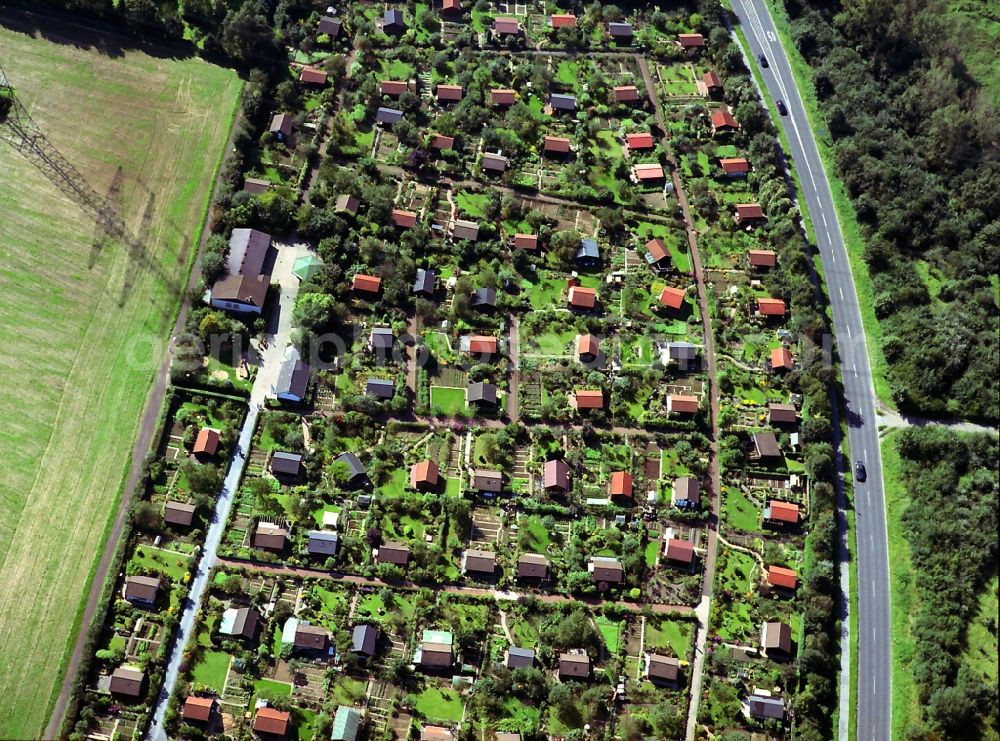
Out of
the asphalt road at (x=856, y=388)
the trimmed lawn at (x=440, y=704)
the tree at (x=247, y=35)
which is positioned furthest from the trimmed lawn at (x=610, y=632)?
the tree at (x=247, y=35)

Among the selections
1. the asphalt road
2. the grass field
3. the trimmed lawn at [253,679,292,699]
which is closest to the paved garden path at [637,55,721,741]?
the asphalt road

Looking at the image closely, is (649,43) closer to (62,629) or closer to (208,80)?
(208,80)

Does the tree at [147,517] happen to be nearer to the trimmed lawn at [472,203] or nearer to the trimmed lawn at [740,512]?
the trimmed lawn at [472,203]

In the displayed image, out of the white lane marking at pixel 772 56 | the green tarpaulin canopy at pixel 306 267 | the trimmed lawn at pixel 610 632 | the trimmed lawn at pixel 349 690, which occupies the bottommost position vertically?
the trimmed lawn at pixel 349 690

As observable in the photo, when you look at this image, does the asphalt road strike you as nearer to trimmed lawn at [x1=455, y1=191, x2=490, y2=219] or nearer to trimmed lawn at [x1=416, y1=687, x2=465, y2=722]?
trimmed lawn at [x1=416, y1=687, x2=465, y2=722]

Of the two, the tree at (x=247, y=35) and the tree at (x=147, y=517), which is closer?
the tree at (x=147, y=517)

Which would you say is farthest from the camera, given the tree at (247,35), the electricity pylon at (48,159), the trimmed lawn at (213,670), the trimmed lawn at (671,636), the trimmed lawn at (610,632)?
the tree at (247,35)
